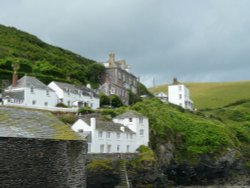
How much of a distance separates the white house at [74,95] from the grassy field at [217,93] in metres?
58.5

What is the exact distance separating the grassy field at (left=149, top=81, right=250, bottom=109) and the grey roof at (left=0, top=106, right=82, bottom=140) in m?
103

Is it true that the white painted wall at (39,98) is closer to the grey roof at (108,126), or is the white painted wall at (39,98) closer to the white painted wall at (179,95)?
the grey roof at (108,126)

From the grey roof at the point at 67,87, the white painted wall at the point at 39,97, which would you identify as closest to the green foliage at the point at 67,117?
the white painted wall at the point at 39,97

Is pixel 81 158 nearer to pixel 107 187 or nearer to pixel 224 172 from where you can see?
pixel 107 187

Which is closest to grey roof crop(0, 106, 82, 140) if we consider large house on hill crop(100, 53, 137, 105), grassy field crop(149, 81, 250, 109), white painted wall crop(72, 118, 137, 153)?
white painted wall crop(72, 118, 137, 153)

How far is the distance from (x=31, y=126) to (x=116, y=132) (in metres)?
28.4

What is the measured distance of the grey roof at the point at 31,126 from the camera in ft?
66.2

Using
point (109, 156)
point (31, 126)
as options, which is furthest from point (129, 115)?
point (31, 126)

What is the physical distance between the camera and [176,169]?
2243 inches

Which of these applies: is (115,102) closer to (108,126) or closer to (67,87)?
(67,87)

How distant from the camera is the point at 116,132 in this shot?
1949 inches

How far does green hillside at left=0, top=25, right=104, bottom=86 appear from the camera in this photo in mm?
76419

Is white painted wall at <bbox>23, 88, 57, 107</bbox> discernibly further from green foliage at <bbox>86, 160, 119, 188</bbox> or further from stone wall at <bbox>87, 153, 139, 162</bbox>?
green foliage at <bbox>86, 160, 119, 188</bbox>

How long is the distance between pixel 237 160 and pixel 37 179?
4832 cm
